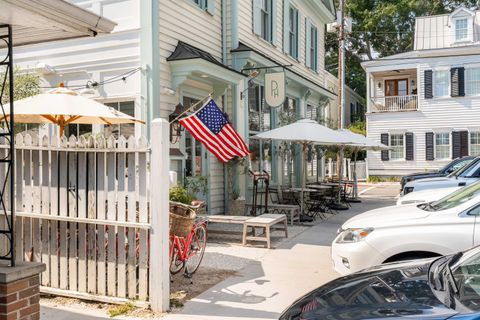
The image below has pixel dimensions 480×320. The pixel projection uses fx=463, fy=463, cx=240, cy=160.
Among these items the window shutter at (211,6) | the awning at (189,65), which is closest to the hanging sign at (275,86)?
the awning at (189,65)

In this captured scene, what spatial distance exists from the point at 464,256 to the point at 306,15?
→ 1585 cm

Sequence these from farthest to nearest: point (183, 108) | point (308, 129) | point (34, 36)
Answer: point (308, 129)
point (183, 108)
point (34, 36)

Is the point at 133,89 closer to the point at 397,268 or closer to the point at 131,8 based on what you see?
the point at 131,8

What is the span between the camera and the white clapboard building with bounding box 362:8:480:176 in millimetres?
26953

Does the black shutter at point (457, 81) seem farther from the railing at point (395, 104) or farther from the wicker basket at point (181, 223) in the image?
the wicker basket at point (181, 223)

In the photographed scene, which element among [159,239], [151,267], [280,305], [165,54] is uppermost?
[165,54]

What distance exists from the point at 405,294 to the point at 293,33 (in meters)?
14.8

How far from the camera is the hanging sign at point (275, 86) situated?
11.8m

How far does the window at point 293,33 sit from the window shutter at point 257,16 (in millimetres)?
2776

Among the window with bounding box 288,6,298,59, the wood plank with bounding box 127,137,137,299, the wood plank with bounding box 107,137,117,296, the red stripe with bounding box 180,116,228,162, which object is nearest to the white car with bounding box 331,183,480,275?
the wood plank with bounding box 127,137,137,299

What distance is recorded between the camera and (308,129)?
37.2 feet

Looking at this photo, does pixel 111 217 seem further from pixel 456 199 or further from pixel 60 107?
pixel 456 199

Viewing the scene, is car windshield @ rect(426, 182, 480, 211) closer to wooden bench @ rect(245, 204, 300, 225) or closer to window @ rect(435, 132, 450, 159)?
wooden bench @ rect(245, 204, 300, 225)

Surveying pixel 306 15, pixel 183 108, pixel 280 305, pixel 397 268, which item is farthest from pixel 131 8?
pixel 306 15
